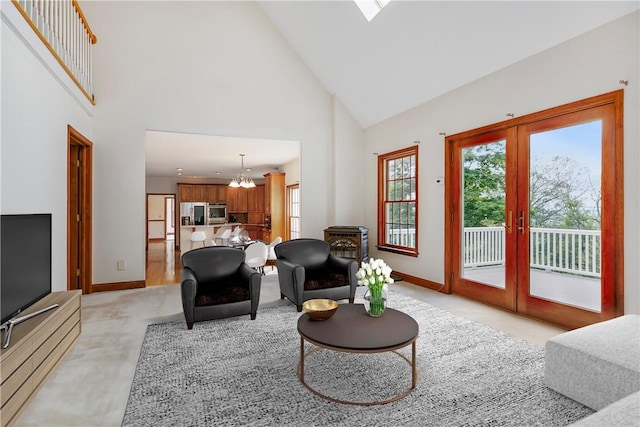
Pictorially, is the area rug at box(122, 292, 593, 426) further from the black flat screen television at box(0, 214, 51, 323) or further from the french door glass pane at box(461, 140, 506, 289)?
the french door glass pane at box(461, 140, 506, 289)

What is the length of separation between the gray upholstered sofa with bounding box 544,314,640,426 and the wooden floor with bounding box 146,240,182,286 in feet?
17.3

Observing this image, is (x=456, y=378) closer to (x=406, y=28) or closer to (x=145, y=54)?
(x=406, y=28)

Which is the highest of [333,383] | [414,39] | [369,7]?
[369,7]

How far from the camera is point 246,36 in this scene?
5695mm

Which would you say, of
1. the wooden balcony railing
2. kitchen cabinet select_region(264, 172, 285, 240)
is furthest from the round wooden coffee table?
kitchen cabinet select_region(264, 172, 285, 240)

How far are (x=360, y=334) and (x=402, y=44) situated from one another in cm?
387

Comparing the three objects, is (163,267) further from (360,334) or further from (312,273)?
(360,334)

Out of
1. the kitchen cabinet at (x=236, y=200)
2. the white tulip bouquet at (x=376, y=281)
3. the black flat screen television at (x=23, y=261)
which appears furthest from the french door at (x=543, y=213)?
the kitchen cabinet at (x=236, y=200)

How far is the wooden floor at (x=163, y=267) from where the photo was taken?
584 cm

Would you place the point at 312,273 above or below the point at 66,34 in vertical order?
below

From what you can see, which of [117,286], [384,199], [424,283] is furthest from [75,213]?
[424,283]

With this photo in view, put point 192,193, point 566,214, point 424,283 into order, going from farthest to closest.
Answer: point 192,193, point 424,283, point 566,214

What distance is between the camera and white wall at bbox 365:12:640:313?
9.16ft

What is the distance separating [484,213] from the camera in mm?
4289
